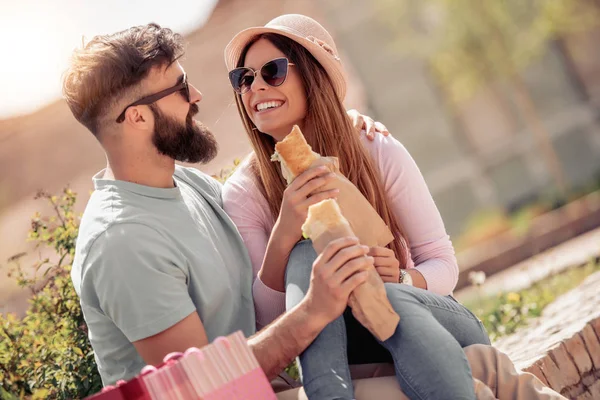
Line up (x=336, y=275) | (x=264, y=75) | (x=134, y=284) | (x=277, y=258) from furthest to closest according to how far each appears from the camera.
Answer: (x=264, y=75) → (x=277, y=258) → (x=134, y=284) → (x=336, y=275)

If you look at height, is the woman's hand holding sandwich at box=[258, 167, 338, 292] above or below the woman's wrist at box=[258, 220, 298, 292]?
above

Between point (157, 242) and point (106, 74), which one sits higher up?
point (106, 74)

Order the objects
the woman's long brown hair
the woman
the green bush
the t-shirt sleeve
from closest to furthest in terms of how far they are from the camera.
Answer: the t-shirt sleeve → the woman → the woman's long brown hair → the green bush

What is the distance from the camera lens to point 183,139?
11.5ft

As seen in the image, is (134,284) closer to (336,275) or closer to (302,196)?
(302,196)

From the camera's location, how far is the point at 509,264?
11.4 metres

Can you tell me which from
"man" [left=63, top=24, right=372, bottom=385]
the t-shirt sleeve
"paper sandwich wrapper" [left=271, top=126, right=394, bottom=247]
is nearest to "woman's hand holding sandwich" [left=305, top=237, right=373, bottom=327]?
"man" [left=63, top=24, right=372, bottom=385]

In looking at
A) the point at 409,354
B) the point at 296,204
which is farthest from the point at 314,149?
the point at 409,354

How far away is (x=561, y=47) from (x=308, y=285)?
18.7 meters

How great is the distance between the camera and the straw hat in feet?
11.8

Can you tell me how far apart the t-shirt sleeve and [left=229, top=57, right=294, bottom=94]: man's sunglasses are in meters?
0.99

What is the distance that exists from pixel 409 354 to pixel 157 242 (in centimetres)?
105

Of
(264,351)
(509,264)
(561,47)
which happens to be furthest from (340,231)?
(561,47)

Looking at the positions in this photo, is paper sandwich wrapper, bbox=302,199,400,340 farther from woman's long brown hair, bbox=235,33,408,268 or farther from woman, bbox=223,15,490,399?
woman's long brown hair, bbox=235,33,408,268
